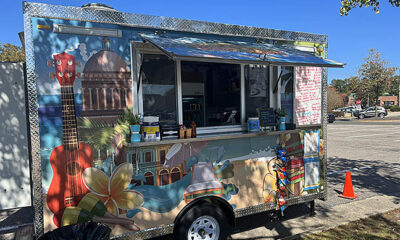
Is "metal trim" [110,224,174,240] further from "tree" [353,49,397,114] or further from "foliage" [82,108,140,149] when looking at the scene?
"tree" [353,49,397,114]

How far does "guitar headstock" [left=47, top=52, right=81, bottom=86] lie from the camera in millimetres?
2725

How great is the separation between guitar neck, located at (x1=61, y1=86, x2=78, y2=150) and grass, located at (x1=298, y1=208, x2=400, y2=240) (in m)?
3.15

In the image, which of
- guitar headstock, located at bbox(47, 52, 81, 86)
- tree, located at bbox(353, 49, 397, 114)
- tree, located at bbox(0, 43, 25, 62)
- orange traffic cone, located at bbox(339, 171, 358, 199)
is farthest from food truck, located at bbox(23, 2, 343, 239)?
tree, located at bbox(353, 49, 397, 114)

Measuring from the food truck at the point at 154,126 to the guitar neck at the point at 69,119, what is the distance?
0.03 ft

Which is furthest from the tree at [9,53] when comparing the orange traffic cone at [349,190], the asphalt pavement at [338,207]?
the orange traffic cone at [349,190]

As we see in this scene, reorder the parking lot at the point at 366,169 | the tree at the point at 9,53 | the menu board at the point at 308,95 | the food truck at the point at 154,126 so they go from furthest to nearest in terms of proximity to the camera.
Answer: the tree at the point at 9,53 < the parking lot at the point at 366,169 < the menu board at the point at 308,95 < the food truck at the point at 154,126

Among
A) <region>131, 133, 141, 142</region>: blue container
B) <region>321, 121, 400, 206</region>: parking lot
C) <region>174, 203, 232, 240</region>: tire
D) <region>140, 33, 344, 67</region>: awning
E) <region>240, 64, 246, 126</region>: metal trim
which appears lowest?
<region>321, 121, 400, 206</region>: parking lot

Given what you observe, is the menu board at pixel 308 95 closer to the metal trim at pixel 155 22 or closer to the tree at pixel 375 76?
the metal trim at pixel 155 22

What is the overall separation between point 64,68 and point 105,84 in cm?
43

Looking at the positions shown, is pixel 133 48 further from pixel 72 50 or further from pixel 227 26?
pixel 227 26

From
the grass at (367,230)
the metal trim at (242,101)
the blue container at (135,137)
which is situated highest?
the metal trim at (242,101)

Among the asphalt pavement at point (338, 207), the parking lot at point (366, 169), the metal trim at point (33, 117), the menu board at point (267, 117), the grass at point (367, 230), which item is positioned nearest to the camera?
the metal trim at point (33, 117)

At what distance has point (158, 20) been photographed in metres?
3.24

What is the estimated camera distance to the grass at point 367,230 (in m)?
3.61
